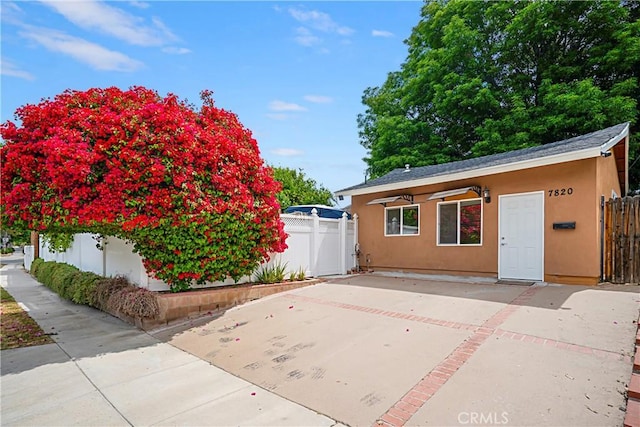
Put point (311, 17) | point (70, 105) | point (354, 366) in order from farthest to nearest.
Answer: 1. point (311, 17)
2. point (70, 105)
3. point (354, 366)

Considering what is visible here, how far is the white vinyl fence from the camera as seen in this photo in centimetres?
783

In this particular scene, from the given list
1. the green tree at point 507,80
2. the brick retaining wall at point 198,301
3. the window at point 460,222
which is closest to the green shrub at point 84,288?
the brick retaining wall at point 198,301

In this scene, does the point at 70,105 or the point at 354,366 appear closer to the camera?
the point at 354,366

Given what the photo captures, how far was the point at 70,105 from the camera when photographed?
238 inches

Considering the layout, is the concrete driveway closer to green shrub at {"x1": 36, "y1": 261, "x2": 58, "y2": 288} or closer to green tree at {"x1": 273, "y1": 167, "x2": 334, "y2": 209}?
green shrub at {"x1": 36, "y1": 261, "x2": 58, "y2": 288}

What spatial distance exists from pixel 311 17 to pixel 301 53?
52.0 inches

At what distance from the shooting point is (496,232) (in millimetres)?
8883

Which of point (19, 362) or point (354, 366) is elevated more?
point (354, 366)

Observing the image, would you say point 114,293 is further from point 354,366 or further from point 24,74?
point 354,366

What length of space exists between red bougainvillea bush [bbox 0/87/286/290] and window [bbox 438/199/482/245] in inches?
209

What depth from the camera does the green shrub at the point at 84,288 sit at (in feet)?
28.3

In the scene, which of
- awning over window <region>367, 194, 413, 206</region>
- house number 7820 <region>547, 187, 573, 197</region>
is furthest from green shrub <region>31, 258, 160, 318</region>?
house number 7820 <region>547, 187, 573, 197</region>

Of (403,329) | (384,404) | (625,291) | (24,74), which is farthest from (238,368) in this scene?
(24,74)

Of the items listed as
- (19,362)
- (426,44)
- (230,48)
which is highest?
(426,44)
